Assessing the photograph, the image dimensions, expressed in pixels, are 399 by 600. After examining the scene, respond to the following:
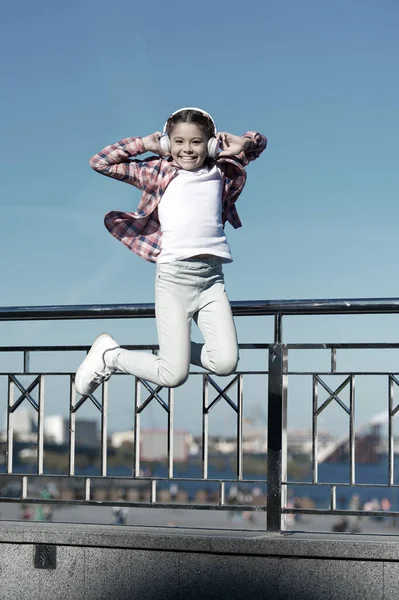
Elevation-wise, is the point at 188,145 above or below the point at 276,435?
above

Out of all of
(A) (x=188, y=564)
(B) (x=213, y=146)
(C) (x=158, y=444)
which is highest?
(B) (x=213, y=146)

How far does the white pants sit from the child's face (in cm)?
44

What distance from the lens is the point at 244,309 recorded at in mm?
4520

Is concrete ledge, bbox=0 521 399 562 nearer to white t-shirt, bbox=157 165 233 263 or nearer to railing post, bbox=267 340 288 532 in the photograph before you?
railing post, bbox=267 340 288 532

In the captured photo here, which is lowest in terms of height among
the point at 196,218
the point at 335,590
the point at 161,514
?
the point at 161,514

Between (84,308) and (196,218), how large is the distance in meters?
0.95

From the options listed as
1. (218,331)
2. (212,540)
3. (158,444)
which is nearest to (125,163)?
(218,331)

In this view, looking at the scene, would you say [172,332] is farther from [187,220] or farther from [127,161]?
Result: [127,161]

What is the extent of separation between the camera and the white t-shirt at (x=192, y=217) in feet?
13.4

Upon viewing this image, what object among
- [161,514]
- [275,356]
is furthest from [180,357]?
[161,514]

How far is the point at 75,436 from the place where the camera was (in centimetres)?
486

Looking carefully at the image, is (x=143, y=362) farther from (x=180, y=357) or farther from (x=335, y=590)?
(x=335, y=590)

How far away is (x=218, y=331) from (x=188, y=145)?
2.71 ft

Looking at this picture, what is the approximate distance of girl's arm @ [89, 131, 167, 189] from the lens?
13.7 feet
